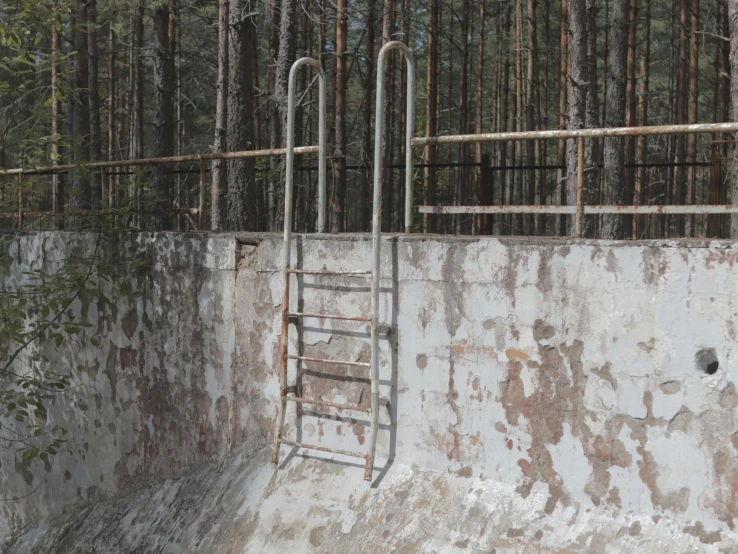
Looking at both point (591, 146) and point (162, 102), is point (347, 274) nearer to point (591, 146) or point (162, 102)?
point (591, 146)

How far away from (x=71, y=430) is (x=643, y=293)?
6082mm

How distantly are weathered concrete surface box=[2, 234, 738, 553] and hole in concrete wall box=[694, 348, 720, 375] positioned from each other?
11mm

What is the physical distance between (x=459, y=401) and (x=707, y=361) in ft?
5.09

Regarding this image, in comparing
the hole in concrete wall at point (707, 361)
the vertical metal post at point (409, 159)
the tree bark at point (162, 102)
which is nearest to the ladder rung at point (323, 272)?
the vertical metal post at point (409, 159)

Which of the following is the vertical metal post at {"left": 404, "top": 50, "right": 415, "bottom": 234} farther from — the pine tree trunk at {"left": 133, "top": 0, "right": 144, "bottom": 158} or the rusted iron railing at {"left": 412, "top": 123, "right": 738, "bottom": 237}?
the pine tree trunk at {"left": 133, "top": 0, "right": 144, "bottom": 158}

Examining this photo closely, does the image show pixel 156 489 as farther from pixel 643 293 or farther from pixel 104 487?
pixel 643 293

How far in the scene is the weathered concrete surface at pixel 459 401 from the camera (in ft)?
15.5

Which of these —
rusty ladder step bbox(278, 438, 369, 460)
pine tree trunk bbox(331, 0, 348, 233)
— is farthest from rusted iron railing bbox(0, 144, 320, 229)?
pine tree trunk bbox(331, 0, 348, 233)

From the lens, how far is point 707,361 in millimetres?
4660

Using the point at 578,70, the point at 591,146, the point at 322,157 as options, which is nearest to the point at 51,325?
the point at 322,157

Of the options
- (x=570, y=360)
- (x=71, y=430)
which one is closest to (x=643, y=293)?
(x=570, y=360)

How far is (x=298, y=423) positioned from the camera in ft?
21.4

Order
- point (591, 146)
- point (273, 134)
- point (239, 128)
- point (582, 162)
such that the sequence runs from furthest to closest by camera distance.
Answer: point (273, 134) → point (591, 146) → point (239, 128) → point (582, 162)

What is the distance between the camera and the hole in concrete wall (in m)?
4.64
